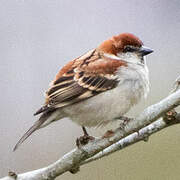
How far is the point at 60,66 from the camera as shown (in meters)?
4.10

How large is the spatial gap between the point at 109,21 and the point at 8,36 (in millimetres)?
911

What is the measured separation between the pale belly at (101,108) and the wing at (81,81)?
4 centimetres

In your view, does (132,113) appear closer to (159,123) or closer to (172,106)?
(159,123)

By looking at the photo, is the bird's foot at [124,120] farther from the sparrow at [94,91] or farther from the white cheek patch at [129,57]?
the white cheek patch at [129,57]

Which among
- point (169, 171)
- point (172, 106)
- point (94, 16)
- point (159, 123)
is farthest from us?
point (94, 16)

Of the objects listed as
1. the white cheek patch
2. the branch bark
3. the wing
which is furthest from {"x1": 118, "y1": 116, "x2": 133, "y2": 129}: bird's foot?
the white cheek patch

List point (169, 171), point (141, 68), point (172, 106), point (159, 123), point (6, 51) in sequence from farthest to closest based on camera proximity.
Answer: point (6, 51) < point (169, 171) < point (141, 68) < point (159, 123) < point (172, 106)

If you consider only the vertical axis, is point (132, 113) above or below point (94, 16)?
below

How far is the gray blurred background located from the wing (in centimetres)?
75

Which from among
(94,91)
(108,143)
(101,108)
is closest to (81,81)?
(94,91)

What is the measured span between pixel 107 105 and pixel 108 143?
1.50 feet

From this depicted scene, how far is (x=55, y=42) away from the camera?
443 centimetres

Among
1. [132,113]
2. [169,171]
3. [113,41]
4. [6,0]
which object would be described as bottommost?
[169,171]

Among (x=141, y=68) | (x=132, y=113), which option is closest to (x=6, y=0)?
(x=132, y=113)
